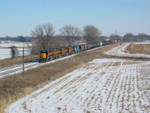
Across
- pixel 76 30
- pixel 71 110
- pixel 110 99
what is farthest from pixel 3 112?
pixel 76 30

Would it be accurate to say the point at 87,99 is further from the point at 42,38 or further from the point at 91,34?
the point at 91,34

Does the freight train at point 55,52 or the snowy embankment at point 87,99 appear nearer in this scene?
the snowy embankment at point 87,99

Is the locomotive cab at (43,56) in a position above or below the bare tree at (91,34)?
below

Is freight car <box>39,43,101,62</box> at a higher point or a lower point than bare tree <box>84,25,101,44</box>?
lower

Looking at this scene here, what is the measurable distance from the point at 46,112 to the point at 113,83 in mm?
10529

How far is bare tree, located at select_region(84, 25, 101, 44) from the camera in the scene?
131 meters

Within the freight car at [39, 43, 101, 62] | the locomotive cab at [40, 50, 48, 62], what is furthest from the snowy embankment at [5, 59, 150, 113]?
the freight car at [39, 43, 101, 62]

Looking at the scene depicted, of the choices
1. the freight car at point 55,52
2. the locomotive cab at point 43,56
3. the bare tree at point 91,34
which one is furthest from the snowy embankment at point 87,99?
the bare tree at point 91,34

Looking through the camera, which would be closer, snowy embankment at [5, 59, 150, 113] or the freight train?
snowy embankment at [5, 59, 150, 113]

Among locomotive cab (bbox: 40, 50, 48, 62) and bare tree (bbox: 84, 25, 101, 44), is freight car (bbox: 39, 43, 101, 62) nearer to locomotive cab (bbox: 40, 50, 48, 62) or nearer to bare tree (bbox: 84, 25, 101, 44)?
locomotive cab (bbox: 40, 50, 48, 62)

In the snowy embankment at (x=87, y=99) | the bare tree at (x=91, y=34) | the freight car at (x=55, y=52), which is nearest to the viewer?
the snowy embankment at (x=87, y=99)

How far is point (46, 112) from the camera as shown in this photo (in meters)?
13.2

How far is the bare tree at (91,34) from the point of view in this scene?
13112 centimetres

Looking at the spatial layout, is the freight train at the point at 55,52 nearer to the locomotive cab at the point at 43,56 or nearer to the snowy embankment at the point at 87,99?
the locomotive cab at the point at 43,56
